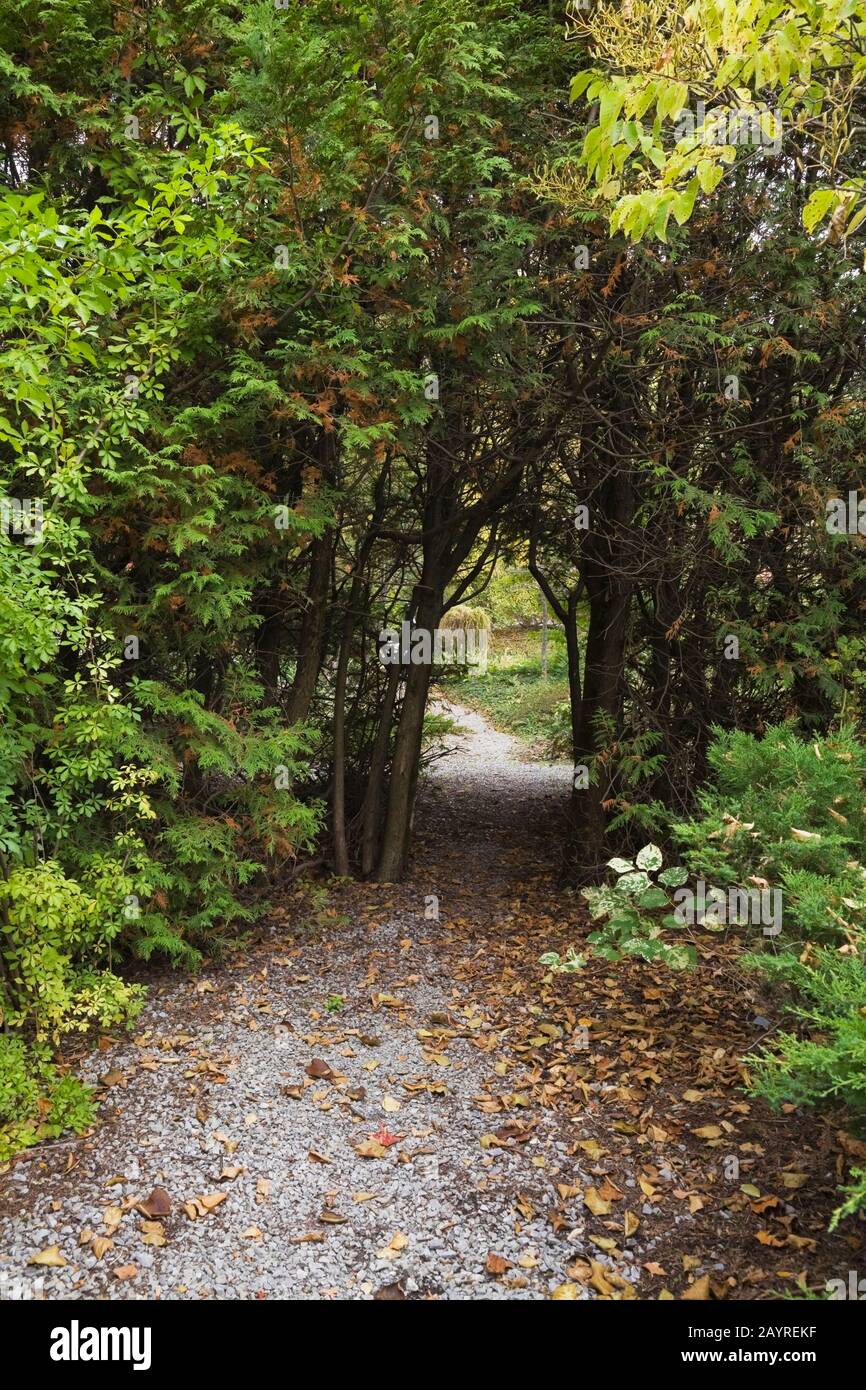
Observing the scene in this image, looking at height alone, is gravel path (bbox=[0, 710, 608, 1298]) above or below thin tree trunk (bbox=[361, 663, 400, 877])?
below

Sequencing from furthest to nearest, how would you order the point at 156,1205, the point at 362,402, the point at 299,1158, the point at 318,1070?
1. the point at 362,402
2. the point at 318,1070
3. the point at 299,1158
4. the point at 156,1205

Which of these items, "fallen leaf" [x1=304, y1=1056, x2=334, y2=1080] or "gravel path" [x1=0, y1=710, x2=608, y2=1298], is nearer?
"gravel path" [x1=0, y1=710, x2=608, y2=1298]

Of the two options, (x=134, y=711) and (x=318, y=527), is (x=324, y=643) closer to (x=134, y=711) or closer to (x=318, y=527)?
(x=318, y=527)

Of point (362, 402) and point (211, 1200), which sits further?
point (362, 402)

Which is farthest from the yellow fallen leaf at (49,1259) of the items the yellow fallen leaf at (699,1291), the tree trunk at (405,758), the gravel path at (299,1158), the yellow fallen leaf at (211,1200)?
the tree trunk at (405,758)

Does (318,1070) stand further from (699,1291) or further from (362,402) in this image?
(362,402)

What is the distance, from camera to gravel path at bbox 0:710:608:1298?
2662 millimetres

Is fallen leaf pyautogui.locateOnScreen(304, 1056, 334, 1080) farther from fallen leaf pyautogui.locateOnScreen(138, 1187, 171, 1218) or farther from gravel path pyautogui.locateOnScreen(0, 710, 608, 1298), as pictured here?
fallen leaf pyautogui.locateOnScreen(138, 1187, 171, 1218)

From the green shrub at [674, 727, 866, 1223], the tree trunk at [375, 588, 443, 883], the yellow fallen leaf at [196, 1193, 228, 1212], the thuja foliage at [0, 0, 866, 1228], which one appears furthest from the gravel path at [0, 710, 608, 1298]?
the tree trunk at [375, 588, 443, 883]

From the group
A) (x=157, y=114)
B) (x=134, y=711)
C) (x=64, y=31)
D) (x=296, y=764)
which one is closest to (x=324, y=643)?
(x=296, y=764)

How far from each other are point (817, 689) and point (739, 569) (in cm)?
86

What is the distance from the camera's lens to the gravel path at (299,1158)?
2.66 meters

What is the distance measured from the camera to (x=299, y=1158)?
3205mm

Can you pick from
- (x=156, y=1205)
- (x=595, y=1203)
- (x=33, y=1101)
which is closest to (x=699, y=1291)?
(x=595, y=1203)
